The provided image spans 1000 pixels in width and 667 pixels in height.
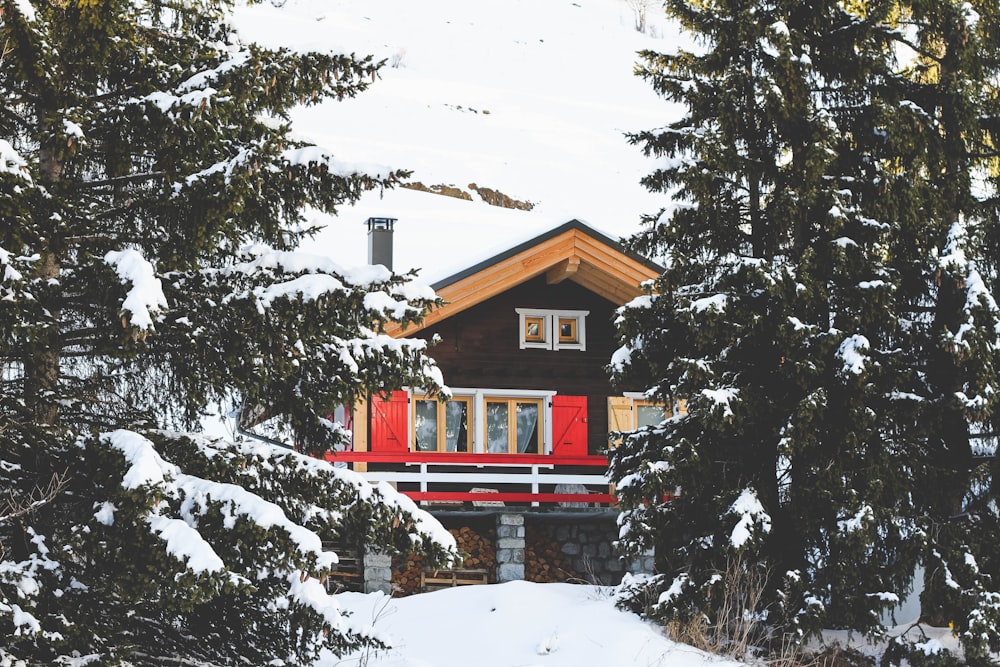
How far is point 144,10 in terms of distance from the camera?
10438mm

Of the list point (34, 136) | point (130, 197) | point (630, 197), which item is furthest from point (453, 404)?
point (630, 197)

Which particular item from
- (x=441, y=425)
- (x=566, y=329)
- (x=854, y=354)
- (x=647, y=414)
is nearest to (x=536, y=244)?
(x=566, y=329)

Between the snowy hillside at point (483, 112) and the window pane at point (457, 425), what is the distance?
26217 mm

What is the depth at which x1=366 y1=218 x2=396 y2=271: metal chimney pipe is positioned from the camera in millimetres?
19906

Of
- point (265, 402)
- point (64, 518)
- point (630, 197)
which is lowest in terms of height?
point (64, 518)

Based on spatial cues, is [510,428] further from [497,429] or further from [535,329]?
[535,329]

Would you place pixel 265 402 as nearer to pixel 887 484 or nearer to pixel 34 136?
pixel 34 136

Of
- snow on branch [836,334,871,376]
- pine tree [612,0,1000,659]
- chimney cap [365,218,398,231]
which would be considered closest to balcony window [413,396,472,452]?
chimney cap [365,218,398,231]

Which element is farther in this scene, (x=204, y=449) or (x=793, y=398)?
(x=793, y=398)

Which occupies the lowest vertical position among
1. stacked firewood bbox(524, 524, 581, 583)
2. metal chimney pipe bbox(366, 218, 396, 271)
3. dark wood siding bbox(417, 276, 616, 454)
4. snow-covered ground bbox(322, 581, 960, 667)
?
snow-covered ground bbox(322, 581, 960, 667)

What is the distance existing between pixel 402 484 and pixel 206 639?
8565mm

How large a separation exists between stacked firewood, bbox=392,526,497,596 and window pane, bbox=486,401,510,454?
1541 millimetres

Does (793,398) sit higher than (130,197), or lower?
lower

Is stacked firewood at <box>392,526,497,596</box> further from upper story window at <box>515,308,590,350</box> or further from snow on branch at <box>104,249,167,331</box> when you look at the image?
snow on branch at <box>104,249,167,331</box>
